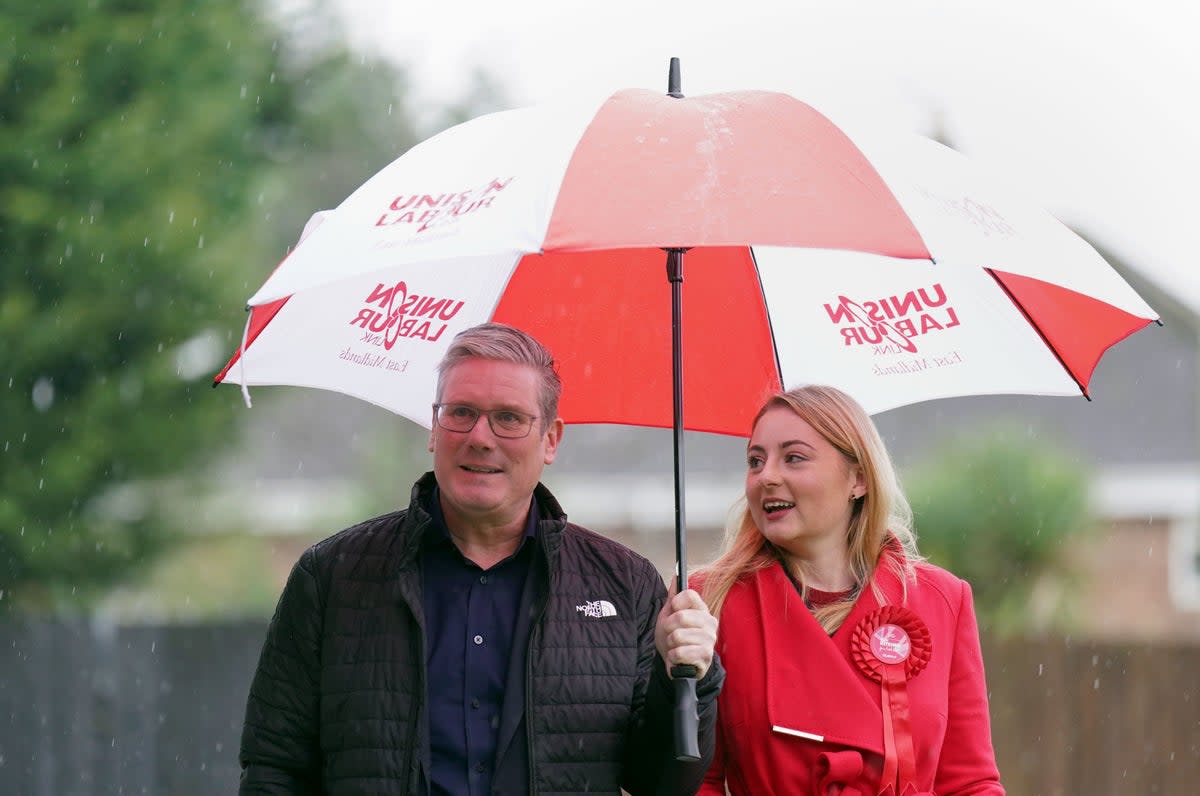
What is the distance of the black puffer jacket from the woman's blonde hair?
1.61ft

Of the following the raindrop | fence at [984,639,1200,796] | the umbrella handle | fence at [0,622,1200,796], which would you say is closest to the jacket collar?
the umbrella handle

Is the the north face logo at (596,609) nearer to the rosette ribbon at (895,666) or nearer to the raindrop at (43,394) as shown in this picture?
the rosette ribbon at (895,666)

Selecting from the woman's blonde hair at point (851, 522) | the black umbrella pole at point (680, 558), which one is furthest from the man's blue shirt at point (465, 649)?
the woman's blonde hair at point (851, 522)

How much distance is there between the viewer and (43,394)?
11.9m

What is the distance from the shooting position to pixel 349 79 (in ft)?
58.7

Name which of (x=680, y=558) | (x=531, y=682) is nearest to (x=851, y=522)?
(x=680, y=558)

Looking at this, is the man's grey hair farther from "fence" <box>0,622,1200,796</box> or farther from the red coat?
"fence" <box>0,622,1200,796</box>

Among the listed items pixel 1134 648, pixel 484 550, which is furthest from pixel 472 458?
pixel 1134 648

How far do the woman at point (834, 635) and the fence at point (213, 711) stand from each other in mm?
6757

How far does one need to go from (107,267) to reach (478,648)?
907 centimetres

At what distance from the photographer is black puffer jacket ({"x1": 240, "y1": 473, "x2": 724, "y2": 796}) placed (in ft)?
11.5

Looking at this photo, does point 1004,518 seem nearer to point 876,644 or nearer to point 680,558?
point 876,644

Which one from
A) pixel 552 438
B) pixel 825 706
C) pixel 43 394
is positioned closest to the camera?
pixel 552 438

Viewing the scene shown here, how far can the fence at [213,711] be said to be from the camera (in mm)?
10141
